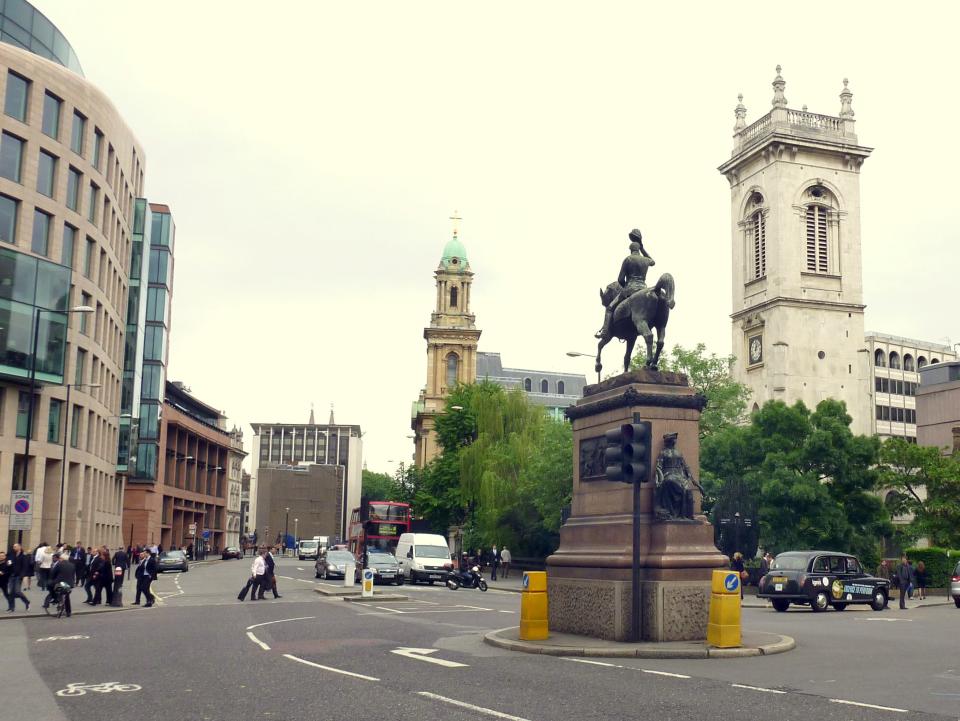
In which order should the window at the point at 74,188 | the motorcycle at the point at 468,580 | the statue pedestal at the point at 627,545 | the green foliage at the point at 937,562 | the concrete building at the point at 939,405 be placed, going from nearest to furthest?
the statue pedestal at the point at 627,545, the green foliage at the point at 937,562, the motorcycle at the point at 468,580, the window at the point at 74,188, the concrete building at the point at 939,405

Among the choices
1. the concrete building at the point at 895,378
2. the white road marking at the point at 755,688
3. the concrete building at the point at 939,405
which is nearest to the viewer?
the white road marking at the point at 755,688

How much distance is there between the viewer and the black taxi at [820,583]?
28047 mm

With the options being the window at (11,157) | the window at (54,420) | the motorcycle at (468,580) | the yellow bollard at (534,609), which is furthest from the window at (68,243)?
the yellow bollard at (534,609)

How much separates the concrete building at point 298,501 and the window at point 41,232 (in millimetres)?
129869

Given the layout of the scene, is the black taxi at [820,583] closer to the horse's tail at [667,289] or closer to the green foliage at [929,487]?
the horse's tail at [667,289]

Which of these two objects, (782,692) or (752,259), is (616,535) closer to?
(782,692)

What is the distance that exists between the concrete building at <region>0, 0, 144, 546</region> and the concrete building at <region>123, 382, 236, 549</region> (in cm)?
1960

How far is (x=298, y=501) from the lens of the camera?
179875 mm

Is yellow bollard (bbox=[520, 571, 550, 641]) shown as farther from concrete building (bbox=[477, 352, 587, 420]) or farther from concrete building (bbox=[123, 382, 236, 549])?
concrete building (bbox=[477, 352, 587, 420])

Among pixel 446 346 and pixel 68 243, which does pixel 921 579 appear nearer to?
pixel 68 243

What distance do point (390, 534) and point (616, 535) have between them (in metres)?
45.7

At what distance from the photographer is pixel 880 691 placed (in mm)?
11281

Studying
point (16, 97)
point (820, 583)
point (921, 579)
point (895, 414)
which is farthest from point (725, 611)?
point (895, 414)

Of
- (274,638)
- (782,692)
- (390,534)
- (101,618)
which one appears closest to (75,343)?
(390,534)
